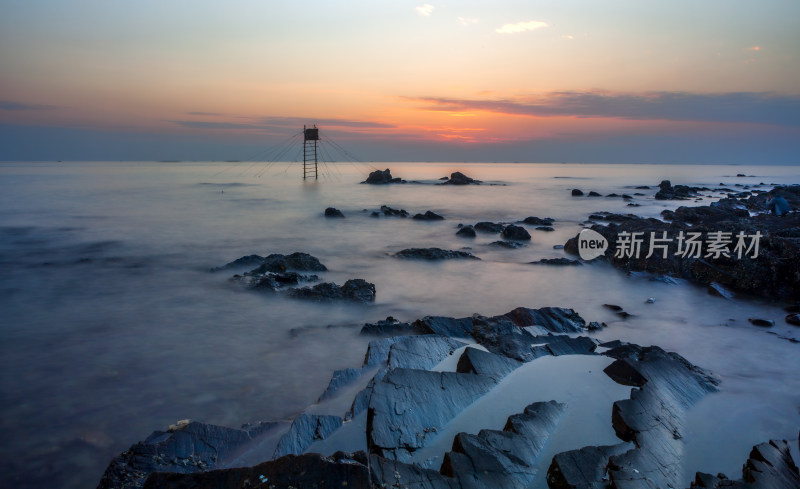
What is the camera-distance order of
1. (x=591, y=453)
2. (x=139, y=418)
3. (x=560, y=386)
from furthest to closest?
(x=560, y=386), (x=139, y=418), (x=591, y=453)

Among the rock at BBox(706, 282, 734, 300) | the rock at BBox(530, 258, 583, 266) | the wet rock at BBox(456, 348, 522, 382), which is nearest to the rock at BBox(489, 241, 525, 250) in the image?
the rock at BBox(530, 258, 583, 266)

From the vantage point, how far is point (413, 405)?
4.21 metres

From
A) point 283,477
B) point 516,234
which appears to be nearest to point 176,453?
point 283,477

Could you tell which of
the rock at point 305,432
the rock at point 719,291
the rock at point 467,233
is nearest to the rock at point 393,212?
the rock at point 467,233

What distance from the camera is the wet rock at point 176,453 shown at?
336 cm

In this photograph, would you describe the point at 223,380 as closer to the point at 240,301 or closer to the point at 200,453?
the point at 200,453

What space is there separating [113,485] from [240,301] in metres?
5.96

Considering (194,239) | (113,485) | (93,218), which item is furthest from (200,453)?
(93,218)

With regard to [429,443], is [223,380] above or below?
below

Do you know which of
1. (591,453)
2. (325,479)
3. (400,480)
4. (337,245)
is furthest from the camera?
(337,245)

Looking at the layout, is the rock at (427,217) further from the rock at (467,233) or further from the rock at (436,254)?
the rock at (436,254)

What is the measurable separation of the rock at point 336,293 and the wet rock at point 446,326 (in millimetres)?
2333

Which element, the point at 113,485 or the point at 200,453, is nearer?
the point at 113,485

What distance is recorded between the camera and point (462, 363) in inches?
207
